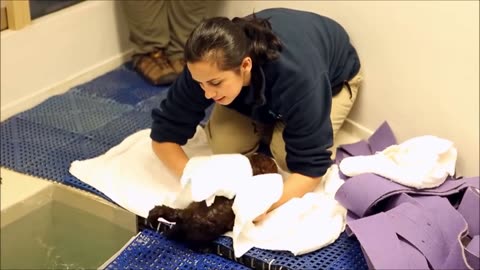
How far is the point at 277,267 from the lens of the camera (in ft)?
5.16

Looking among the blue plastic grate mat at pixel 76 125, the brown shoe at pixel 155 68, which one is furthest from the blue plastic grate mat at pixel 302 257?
the brown shoe at pixel 155 68

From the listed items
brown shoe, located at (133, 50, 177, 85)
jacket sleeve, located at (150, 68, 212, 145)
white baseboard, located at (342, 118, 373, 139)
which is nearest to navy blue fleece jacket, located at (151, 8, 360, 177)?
jacket sleeve, located at (150, 68, 212, 145)

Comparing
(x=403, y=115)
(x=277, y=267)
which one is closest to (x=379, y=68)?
(x=403, y=115)

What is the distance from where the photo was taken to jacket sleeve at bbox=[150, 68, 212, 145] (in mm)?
1710

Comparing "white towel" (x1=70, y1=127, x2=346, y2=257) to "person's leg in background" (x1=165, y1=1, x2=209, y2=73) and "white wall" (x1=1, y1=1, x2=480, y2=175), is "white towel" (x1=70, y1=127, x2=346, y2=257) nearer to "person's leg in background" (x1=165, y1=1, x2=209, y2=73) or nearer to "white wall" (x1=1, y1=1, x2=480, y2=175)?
"white wall" (x1=1, y1=1, x2=480, y2=175)

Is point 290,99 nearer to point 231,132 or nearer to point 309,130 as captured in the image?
point 309,130

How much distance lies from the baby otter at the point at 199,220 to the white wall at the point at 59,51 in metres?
0.78

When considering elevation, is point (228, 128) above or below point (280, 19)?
below

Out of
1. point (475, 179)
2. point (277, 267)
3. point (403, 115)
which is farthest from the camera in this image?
point (403, 115)

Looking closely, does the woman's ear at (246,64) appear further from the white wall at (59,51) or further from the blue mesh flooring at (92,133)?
the white wall at (59,51)

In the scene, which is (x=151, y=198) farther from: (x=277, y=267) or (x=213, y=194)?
(x=277, y=267)

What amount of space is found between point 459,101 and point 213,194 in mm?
750

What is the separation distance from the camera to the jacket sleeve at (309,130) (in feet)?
5.41

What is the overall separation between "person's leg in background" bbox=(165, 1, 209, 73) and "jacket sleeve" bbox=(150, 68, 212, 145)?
62 cm
